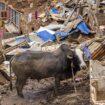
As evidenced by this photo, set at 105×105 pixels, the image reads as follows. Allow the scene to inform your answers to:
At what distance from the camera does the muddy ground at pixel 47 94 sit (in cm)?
1091

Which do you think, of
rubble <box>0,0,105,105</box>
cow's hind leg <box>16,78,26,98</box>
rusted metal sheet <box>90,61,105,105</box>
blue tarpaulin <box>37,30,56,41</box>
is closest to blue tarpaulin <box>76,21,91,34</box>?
rubble <box>0,0,105,105</box>

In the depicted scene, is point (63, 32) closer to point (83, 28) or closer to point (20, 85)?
point (83, 28)

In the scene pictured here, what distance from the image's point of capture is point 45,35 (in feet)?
60.3

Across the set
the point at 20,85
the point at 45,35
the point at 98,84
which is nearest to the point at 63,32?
the point at 45,35

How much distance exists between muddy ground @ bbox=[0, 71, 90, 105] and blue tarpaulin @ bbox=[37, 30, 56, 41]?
5301 mm

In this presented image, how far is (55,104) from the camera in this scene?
10688 mm

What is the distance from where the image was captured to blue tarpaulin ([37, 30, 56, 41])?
1802 centimetres

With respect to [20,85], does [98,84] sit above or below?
above

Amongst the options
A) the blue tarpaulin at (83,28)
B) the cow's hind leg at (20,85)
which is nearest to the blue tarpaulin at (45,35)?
the blue tarpaulin at (83,28)

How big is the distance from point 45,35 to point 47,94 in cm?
703

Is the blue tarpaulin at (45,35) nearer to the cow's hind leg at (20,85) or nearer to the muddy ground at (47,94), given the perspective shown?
the muddy ground at (47,94)

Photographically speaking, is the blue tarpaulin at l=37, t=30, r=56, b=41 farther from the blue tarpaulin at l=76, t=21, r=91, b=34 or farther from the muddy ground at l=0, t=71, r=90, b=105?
the muddy ground at l=0, t=71, r=90, b=105

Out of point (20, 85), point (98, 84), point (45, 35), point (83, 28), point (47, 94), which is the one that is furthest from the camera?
point (45, 35)

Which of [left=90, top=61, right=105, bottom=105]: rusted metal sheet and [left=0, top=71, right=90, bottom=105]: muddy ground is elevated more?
[left=90, top=61, right=105, bottom=105]: rusted metal sheet
